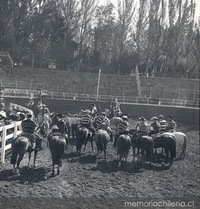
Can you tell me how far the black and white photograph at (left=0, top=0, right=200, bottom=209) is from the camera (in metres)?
10.1

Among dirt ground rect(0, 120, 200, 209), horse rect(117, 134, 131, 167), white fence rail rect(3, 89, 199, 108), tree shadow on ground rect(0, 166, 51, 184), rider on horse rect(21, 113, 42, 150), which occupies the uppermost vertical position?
white fence rail rect(3, 89, 199, 108)

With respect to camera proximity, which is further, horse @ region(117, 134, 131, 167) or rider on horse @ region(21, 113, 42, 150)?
horse @ region(117, 134, 131, 167)

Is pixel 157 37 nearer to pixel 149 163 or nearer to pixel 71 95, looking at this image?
pixel 71 95

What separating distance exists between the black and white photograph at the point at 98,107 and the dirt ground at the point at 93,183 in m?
0.04

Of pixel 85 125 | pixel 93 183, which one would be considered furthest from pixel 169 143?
pixel 93 183

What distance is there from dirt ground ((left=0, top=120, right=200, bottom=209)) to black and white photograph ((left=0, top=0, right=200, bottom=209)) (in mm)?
37

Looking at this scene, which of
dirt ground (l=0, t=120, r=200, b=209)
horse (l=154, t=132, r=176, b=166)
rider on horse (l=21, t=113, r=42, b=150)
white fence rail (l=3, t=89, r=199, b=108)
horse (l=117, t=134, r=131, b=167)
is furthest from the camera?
white fence rail (l=3, t=89, r=199, b=108)

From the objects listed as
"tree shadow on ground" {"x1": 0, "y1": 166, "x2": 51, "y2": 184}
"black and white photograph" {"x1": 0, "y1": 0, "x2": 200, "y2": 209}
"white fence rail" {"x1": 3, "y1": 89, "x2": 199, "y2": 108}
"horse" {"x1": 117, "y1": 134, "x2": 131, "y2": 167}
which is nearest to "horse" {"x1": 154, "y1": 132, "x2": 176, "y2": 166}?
"black and white photograph" {"x1": 0, "y1": 0, "x2": 200, "y2": 209}

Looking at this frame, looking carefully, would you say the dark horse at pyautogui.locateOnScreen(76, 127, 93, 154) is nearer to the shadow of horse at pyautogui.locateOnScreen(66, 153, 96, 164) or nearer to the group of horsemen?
the shadow of horse at pyautogui.locateOnScreen(66, 153, 96, 164)

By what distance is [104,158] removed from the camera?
1380 cm

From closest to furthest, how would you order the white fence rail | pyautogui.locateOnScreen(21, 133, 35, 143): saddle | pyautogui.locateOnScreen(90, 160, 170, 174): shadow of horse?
pyautogui.locateOnScreen(21, 133, 35, 143): saddle, pyautogui.locateOnScreen(90, 160, 170, 174): shadow of horse, the white fence rail

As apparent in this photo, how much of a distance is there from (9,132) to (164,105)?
68.9ft

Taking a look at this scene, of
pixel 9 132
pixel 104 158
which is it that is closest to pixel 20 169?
pixel 9 132

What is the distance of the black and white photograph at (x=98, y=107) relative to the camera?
10087 mm
